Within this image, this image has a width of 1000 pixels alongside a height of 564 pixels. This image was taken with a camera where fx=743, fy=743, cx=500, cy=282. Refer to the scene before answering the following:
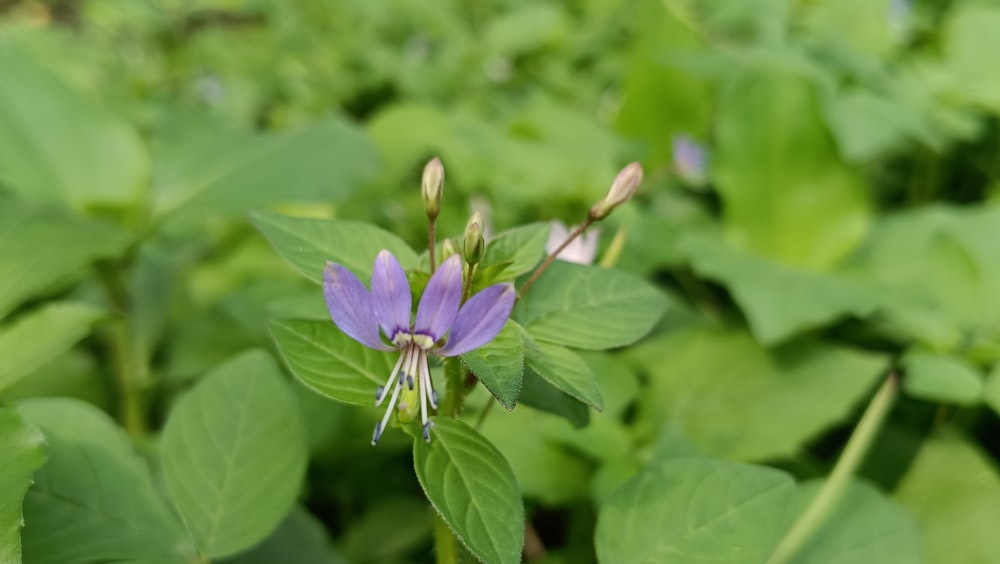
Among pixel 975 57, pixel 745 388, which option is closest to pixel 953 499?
pixel 745 388

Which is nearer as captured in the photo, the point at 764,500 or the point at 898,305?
the point at 764,500

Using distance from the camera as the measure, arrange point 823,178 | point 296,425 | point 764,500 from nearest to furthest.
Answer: point 764,500 → point 296,425 → point 823,178

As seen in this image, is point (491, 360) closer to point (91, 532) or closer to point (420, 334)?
point (420, 334)

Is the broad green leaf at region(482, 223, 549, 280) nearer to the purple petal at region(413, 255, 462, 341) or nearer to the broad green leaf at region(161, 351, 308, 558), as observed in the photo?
the purple petal at region(413, 255, 462, 341)

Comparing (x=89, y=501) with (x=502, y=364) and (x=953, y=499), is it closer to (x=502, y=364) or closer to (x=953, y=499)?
(x=502, y=364)

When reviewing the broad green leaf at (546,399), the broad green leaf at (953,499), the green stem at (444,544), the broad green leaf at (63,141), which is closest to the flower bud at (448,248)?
the broad green leaf at (546,399)

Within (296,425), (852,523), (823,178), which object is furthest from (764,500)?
(823,178)

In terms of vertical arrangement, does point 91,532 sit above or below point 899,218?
above
